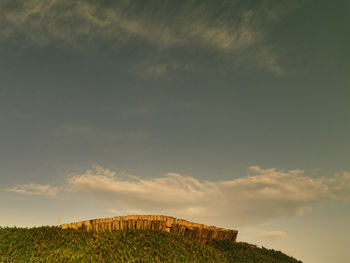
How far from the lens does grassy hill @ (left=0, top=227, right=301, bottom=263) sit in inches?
502

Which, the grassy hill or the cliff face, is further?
the cliff face

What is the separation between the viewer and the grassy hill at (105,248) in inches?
502

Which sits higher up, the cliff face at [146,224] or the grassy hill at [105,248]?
the cliff face at [146,224]

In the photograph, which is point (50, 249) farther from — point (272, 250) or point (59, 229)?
point (272, 250)

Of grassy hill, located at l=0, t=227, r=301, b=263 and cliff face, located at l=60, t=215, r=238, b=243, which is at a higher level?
cliff face, located at l=60, t=215, r=238, b=243

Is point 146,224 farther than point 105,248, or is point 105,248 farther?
point 146,224

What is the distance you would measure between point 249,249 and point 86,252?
940 cm

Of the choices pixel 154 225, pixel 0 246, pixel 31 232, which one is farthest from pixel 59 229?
pixel 154 225

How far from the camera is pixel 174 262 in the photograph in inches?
477

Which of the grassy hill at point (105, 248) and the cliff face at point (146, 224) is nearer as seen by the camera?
the grassy hill at point (105, 248)

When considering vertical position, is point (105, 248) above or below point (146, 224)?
below

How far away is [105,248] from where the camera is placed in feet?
43.8

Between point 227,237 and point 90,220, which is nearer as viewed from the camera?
point 90,220

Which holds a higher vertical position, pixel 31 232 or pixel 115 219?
pixel 115 219
